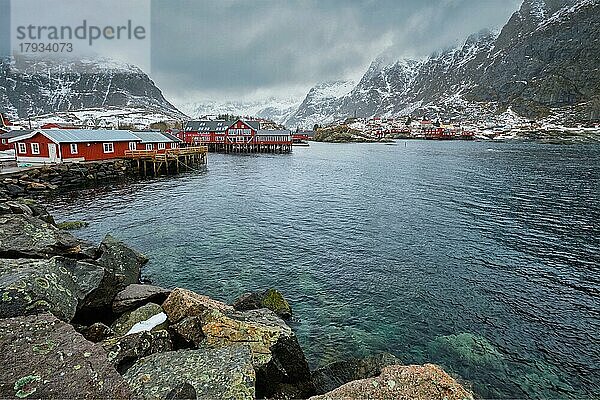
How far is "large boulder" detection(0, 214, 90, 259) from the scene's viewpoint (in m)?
11.3

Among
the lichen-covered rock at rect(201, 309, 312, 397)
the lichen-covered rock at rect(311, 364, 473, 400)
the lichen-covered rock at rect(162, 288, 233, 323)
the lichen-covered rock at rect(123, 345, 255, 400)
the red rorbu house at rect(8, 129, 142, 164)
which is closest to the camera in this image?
the lichen-covered rock at rect(123, 345, 255, 400)

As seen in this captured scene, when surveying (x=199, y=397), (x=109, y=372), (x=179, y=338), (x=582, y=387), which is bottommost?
(x=582, y=387)

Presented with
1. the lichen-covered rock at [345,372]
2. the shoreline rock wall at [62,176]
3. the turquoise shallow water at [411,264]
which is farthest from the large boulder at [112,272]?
Result: the shoreline rock wall at [62,176]

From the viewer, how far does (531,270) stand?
58.2 ft

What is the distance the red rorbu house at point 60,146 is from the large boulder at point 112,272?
3495cm

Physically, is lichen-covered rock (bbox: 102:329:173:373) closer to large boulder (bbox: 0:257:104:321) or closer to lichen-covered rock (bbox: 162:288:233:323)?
large boulder (bbox: 0:257:104:321)

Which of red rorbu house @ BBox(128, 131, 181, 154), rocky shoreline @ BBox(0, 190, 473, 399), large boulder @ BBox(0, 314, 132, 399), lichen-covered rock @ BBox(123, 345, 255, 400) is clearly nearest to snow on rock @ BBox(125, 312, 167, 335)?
rocky shoreline @ BBox(0, 190, 473, 399)

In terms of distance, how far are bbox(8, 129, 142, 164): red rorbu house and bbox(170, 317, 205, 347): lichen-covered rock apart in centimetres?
4545

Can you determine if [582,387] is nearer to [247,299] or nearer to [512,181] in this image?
[247,299]

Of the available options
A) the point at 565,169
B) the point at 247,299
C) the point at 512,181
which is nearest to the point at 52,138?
the point at 247,299

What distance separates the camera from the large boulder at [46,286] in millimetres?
6727

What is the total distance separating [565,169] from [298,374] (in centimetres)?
6250

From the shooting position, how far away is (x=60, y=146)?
146ft

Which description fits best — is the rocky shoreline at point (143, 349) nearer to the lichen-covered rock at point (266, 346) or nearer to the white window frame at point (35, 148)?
the lichen-covered rock at point (266, 346)
